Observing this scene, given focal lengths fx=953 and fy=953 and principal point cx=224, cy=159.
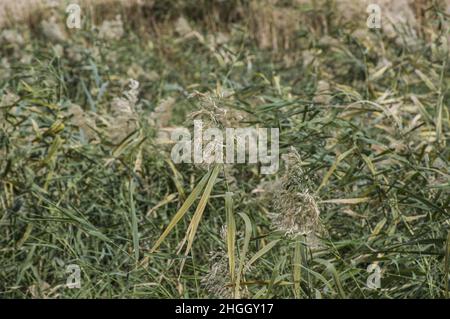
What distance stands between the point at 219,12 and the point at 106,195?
3757 mm

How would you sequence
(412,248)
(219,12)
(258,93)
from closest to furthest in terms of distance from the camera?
1. (412,248)
2. (258,93)
3. (219,12)

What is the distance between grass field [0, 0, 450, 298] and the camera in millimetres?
2709

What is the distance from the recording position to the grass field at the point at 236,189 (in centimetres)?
271

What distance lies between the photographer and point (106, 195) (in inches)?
150

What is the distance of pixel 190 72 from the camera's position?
6109 millimetres

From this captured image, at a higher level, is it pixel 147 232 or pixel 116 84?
pixel 116 84

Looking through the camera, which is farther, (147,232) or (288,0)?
(288,0)

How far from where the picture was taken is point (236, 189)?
3605mm

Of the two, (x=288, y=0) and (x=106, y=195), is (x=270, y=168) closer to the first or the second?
(x=106, y=195)

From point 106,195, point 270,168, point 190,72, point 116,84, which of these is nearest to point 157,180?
point 106,195

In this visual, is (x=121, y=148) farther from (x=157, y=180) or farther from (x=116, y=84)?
(x=116, y=84)
